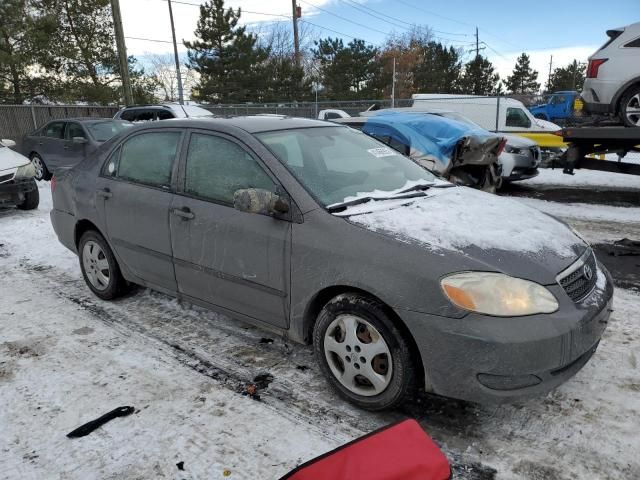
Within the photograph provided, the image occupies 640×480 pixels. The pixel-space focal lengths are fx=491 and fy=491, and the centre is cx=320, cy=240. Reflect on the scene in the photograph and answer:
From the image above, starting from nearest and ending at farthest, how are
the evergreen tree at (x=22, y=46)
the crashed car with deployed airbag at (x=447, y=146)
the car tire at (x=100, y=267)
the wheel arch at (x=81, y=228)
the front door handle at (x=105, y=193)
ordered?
the front door handle at (x=105, y=193) → the car tire at (x=100, y=267) → the wheel arch at (x=81, y=228) → the crashed car with deployed airbag at (x=447, y=146) → the evergreen tree at (x=22, y=46)

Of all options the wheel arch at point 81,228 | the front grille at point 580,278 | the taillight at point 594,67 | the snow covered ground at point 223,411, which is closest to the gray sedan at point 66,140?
the wheel arch at point 81,228

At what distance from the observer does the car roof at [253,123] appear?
3420mm

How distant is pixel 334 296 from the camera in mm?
2777

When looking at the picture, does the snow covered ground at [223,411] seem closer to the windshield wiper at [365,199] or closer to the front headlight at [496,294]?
the front headlight at [496,294]

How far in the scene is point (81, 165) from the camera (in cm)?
452

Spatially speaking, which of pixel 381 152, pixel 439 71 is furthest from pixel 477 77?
pixel 381 152

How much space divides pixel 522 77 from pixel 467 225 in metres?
71.0

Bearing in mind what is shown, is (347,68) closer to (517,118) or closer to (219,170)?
(517,118)

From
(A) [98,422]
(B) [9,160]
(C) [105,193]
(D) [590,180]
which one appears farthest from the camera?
(D) [590,180]

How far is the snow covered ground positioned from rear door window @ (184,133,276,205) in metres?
1.10

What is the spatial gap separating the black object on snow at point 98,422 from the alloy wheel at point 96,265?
5.82ft

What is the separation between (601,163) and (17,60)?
22431 millimetres

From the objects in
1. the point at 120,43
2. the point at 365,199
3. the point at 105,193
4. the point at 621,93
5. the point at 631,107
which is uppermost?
the point at 120,43

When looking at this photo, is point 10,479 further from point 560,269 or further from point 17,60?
point 17,60
